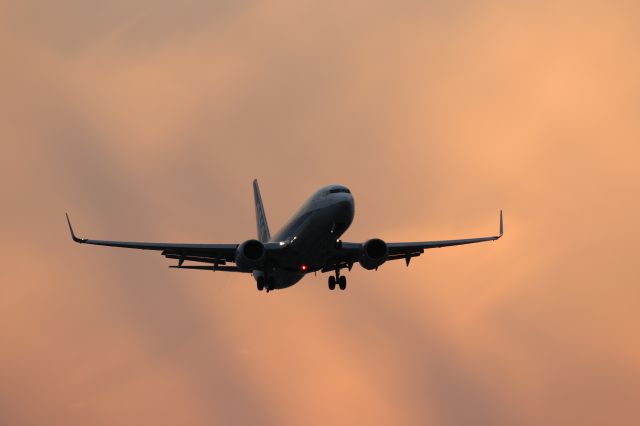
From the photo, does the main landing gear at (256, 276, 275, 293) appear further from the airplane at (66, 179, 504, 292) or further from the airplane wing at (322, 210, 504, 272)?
the airplane wing at (322, 210, 504, 272)

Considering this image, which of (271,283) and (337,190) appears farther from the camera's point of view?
(271,283)

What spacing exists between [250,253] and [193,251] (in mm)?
5764

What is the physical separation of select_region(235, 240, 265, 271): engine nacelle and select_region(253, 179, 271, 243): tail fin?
2426cm

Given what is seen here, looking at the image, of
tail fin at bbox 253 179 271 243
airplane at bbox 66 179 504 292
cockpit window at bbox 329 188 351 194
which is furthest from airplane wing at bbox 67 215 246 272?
tail fin at bbox 253 179 271 243

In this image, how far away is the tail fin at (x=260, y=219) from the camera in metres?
85.4

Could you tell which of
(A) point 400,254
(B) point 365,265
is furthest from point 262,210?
(B) point 365,265

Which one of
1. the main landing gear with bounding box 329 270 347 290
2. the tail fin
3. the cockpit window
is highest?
the cockpit window

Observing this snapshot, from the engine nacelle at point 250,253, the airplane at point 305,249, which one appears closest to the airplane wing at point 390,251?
the airplane at point 305,249

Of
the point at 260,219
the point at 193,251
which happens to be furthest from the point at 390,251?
the point at 260,219

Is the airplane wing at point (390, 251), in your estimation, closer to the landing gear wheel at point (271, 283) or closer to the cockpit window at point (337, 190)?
the landing gear wheel at point (271, 283)

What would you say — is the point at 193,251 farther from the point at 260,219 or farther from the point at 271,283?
the point at 260,219

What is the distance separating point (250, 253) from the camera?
193 ft

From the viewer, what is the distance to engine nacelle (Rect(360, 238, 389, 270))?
60.7 metres

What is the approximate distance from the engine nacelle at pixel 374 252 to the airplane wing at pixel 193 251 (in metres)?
8.10
